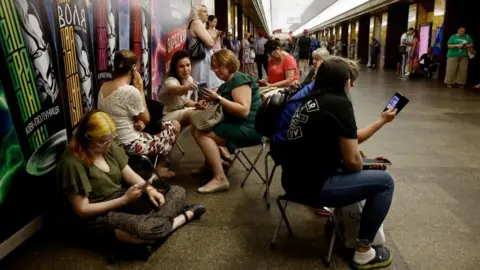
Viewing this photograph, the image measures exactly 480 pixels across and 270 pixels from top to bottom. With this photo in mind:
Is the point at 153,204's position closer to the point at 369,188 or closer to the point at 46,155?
the point at 46,155

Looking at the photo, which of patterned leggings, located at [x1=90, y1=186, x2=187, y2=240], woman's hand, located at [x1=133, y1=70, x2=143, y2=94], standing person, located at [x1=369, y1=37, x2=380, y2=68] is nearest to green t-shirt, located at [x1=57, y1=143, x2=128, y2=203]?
patterned leggings, located at [x1=90, y1=186, x2=187, y2=240]

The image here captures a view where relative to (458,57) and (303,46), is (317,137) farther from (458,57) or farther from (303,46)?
(303,46)

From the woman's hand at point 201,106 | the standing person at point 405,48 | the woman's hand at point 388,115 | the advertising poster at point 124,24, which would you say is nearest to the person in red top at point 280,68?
the woman's hand at point 201,106

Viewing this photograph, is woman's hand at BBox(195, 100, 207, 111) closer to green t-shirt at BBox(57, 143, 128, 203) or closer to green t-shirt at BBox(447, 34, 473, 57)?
green t-shirt at BBox(57, 143, 128, 203)

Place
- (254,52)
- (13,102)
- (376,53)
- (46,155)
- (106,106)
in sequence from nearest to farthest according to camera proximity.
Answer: (13,102) → (46,155) → (106,106) → (254,52) → (376,53)

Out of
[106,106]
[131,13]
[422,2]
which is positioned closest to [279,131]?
[106,106]

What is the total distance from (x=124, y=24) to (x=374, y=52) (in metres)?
19.6

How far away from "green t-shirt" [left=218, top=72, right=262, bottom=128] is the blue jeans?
1327mm

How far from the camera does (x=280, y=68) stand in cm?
530

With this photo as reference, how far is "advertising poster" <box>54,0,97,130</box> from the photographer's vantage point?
2.93m

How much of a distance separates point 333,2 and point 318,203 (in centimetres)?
3459

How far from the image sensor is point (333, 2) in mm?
34094

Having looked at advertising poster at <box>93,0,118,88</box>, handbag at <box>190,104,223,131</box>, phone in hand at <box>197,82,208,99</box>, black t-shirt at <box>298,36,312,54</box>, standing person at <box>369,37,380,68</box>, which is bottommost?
standing person at <box>369,37,380,68</box>

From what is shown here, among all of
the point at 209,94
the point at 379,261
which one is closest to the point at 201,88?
the point at 209,94
